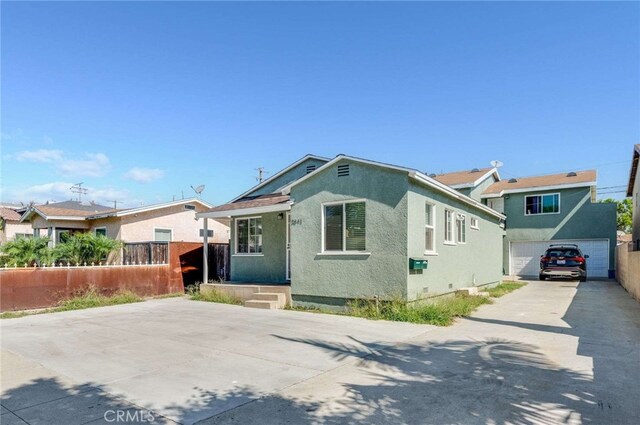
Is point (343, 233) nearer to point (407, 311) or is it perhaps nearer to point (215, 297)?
point (407, 311)

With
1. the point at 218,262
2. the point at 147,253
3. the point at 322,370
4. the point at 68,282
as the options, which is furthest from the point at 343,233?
the point at 147,253

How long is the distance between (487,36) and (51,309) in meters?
15.7

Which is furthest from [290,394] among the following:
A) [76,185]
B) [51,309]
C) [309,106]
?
[76,185]

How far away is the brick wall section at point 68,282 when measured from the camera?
1145 cm

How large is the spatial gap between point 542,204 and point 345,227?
1890cm

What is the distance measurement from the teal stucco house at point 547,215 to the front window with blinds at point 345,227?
1558 cm

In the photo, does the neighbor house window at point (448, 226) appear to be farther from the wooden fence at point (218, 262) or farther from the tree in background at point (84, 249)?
the tree in background at point (84, 249)

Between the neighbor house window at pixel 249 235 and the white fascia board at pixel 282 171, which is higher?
the white fascia board at pixel 282 171

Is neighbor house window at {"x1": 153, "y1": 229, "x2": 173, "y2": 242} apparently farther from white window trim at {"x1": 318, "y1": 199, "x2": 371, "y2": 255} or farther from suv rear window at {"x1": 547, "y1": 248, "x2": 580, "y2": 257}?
suv rear window at {"x1": 547, "y1": 248, "x2": 580, "y2": 257}

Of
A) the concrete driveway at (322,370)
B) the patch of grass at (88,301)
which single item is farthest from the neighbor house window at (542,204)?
the patch of grass at (88,301)

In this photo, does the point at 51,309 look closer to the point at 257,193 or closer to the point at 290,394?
the point at 257,193

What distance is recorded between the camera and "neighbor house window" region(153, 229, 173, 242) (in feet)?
64.8

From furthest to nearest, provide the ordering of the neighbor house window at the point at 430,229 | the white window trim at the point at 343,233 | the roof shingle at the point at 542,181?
the roof shingle at the point at 542,181 → the neighbor house window at the point at 430,229 → the white window trim at the point at 343,233

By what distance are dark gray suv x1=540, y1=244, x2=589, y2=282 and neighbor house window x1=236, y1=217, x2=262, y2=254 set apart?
15.3 metres
